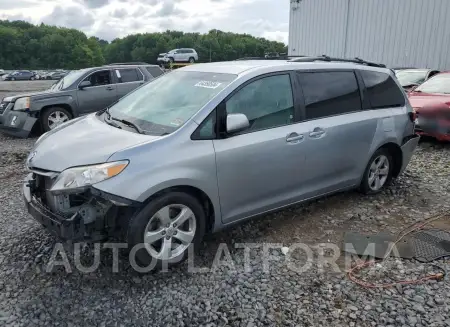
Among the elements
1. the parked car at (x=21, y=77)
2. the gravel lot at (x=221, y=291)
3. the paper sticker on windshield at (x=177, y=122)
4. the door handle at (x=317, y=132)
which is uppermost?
the paper sticker on windshield at (x=177, y=122)

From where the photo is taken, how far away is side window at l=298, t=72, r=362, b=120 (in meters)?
3.98

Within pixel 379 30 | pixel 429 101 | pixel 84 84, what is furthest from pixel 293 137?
pixel 379 30

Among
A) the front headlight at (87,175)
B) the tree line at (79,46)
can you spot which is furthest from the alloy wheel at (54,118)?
the tree line at (79,46)

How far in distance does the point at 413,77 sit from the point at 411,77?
0.05m

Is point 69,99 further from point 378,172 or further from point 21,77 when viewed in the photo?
point 21,77

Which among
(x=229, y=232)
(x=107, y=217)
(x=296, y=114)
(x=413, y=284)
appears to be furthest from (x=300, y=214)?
(x=107, y=217)

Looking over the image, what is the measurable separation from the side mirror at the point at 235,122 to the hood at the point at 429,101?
5.34 meters

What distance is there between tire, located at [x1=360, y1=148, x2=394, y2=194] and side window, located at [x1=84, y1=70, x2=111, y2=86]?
6.91 metres

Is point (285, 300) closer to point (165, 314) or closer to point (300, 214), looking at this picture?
point (165, 314)

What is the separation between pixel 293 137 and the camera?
148 inches

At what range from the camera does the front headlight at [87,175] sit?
9.33 ft

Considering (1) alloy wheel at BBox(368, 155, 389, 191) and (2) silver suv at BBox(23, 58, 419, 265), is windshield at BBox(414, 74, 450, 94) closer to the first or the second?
(1) alloy wheel at BBox(368, 155, 389, 191)

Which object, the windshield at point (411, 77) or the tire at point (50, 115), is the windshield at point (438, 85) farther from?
the tire at point (50, 115)

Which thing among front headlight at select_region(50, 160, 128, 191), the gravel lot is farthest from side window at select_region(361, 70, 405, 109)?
front headlight at select_region(50, 160, 128, 191)
